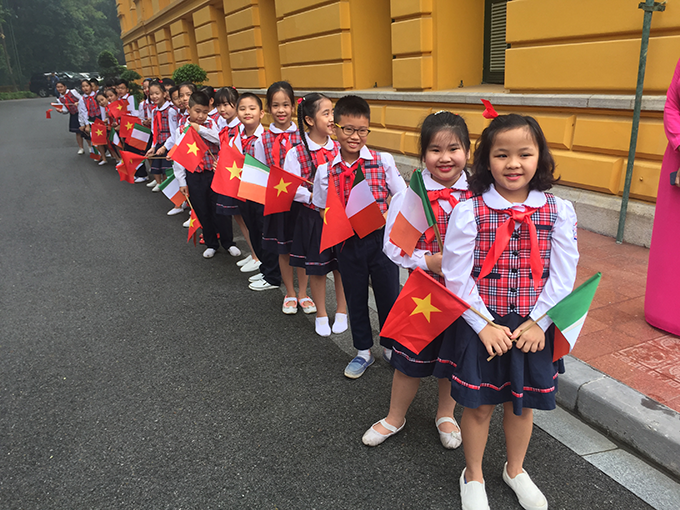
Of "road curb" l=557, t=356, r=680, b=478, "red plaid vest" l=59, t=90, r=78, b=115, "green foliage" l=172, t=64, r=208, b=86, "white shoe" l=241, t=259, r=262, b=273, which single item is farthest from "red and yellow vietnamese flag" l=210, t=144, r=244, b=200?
"red plaid vest" l=59, t=90, r=78, b=115

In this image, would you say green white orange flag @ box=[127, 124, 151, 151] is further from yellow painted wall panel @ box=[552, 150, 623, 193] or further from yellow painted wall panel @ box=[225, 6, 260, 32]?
yellow painted wall panel @ box=[225, 6, 260, 32]

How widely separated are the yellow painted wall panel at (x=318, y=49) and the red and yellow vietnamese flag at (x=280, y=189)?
654 centimetres

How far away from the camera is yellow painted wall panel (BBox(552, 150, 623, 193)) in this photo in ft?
17.2

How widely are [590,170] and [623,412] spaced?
3.53m

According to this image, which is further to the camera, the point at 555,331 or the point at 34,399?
the point at 34,399

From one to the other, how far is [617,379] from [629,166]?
9.36 ft

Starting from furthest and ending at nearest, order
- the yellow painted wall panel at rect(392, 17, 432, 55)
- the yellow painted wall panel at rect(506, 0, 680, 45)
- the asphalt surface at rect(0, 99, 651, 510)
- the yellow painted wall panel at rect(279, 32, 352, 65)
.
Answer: the yellow painted wall panel at rect(279, 32, 352, 65) < the yellow painted wall panel at rect(392, 17, 432, 55) < the yellow painted wall panel at rect(506, 0, 680, 45) < the asphalt surface at rect(0, 99, 651, 510)

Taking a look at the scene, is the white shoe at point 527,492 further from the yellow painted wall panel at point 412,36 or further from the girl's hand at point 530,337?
the yellow painted wall panel at point 412,36

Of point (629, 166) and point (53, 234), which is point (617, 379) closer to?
point (629, 166)

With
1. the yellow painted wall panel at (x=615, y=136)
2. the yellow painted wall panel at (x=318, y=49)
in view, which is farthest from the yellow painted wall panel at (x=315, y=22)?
the yellow painted wall panel at (x=615, y=136)

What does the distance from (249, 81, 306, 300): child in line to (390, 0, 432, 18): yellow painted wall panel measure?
4.11 metres

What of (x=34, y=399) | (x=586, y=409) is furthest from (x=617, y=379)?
(x=34, y=399)

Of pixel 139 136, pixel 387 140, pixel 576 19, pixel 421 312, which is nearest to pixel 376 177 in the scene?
pixel 421 312

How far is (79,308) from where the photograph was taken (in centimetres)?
455
